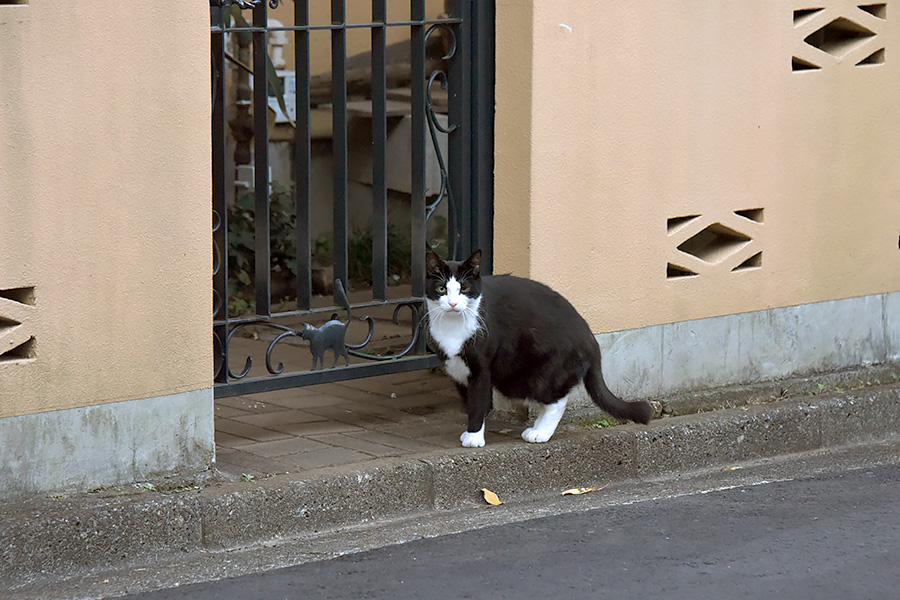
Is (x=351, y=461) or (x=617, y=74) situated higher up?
(x=617, y=74)

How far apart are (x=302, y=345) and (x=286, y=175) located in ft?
9.65

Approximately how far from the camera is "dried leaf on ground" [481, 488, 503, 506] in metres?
4.75

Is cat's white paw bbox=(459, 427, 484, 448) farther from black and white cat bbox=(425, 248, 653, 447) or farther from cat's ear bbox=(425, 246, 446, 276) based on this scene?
cat's ear bbox=(425, 246, 446, 276)

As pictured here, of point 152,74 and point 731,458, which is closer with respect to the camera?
point 152,74

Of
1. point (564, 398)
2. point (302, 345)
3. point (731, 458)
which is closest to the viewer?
point (564, 398)

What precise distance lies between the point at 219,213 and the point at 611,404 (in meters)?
1.77

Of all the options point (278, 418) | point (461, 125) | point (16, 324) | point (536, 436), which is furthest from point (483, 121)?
point (16, 324)

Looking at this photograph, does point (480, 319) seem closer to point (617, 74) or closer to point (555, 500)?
point (555, 500)

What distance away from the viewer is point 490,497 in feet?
15.6

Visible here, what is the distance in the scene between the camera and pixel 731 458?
5.51 metres

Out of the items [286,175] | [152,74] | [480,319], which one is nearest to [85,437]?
Answer: [152,74]

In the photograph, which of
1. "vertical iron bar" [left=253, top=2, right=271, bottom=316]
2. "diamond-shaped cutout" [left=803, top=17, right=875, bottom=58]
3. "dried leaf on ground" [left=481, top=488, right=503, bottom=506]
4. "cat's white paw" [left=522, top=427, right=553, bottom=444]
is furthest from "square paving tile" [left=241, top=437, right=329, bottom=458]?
"diamond-shaped cutout" [left=803, top=17, right=875, bottom=58]

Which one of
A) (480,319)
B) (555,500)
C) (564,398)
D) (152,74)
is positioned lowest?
(555,500)

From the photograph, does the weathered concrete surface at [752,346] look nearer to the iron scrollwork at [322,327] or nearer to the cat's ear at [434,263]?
the iron scrollwork at [322,327]
